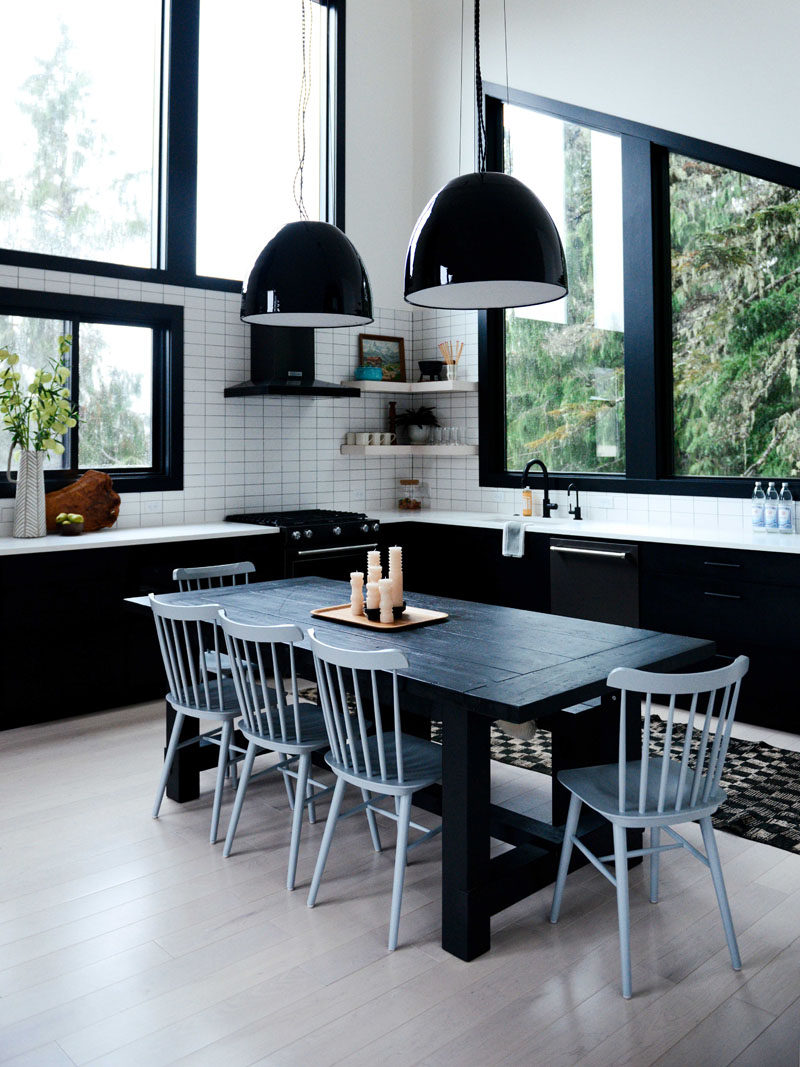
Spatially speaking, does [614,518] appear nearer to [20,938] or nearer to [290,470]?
[290,470]

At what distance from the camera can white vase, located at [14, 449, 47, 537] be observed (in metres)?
4.82

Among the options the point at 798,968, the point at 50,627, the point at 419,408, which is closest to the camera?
the point at 798,968

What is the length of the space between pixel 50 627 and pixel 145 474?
1342mm

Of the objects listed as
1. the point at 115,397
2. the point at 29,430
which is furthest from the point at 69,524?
the point at 115,397

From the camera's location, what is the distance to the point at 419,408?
23.1 feet

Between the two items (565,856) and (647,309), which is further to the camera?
(647,309)

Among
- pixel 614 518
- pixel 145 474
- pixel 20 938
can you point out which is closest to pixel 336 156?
pixel 145 474

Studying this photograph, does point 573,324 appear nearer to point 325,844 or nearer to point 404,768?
point 404,768

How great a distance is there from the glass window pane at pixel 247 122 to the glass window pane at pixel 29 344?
110cm

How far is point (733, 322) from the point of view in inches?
203

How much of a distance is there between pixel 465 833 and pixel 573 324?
4.26 meters

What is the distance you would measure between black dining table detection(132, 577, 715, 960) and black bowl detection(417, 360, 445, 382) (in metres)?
3.28

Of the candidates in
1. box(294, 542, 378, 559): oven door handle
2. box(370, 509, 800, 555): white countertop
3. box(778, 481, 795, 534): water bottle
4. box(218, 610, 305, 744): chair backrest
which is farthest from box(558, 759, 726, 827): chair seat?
box(294, 542, 378, 559): oven door handle

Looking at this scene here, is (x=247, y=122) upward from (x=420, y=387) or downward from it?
upward
